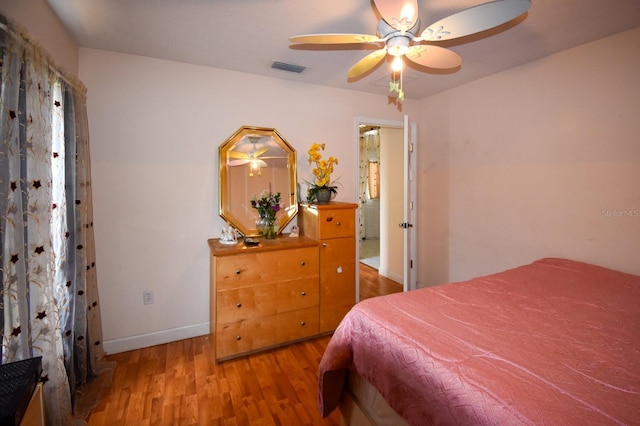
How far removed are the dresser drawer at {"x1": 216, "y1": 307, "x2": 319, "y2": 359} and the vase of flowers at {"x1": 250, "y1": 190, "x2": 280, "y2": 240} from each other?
0.73 meters

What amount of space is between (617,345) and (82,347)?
111 inches

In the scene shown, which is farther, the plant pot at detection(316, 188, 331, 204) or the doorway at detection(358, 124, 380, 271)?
the doorway at detection(358, 124, 380, 271)

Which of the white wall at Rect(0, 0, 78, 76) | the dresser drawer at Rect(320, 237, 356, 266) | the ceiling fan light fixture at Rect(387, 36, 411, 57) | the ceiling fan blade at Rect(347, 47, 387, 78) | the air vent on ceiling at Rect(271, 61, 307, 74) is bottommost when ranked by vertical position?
the dresser drawer at Rect(320, 237, 356, 266)

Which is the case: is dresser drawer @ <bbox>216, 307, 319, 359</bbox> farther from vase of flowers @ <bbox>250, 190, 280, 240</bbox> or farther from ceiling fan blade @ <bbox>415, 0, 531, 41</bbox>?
ceiling fan blade @ <bbox>415, 0, 531, 41</bbox>

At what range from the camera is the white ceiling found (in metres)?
1.69

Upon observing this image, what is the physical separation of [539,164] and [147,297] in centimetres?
352

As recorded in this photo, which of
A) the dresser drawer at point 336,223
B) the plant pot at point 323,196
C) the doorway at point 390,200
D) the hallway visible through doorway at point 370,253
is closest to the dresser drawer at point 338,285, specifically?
the dresser drawer at point 336,223

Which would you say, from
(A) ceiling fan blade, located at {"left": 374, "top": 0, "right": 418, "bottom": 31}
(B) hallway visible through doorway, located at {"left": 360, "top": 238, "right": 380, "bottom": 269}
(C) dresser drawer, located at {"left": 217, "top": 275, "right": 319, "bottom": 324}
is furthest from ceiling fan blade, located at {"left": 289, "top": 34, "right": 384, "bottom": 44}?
(B) hallway visible through doorway, located at {"left": 360, "top": 238, "right": 380, "bottom": 269}

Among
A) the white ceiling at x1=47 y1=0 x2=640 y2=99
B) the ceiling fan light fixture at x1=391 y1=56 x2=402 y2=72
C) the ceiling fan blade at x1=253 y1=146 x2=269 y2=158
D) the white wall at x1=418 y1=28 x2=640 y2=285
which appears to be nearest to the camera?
the ceiling fan light fixture at x1=391 y1=56 x2=402 y2=72

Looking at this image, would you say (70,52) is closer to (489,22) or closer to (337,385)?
(489,22)

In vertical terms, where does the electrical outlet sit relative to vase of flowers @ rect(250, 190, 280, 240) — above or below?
below

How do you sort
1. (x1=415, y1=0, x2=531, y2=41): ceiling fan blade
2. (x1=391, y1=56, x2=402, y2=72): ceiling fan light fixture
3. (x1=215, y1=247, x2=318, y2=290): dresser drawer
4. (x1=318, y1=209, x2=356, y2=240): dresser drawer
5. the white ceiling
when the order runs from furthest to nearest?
1. (x1=318, y1=209, x2=356, y2=240): dresser drawer
2. (x1=215, y1=247, x2=318, y2=290): dresser drawer
3. the white ceiling
4. (x1=391, y1=56, x2=402, y2=72): ceiling fan light fixture
5. (x1=415, y1=0, x2=531, y2=41): ceiling fan blade

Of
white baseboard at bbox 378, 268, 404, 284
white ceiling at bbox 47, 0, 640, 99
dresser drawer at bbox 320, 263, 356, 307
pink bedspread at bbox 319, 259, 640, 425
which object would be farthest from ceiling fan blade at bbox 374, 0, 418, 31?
white baseboard at bbox 378, 268, 404, 284

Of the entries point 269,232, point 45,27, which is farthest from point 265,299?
point 45,27
